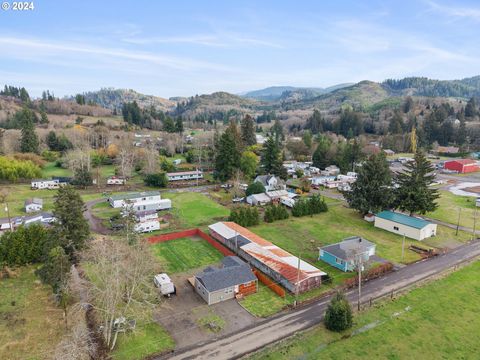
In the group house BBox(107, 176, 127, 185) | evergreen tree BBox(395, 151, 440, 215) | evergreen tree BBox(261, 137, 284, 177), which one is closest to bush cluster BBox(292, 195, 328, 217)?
evergreen tree BBox(395, 151, 440, 215)

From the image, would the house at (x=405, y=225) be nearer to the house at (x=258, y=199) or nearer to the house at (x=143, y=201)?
the house at (x=258, y=199)

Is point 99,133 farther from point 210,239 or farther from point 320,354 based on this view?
point 320,354

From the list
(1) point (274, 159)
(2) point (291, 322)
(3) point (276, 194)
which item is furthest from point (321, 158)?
(2) point (291, 322)

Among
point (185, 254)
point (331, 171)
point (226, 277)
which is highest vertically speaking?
point (331, 171)

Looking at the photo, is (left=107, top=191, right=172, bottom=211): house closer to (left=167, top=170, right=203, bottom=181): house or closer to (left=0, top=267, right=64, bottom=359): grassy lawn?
(left=167, top=170, right=203, bottom=181): house

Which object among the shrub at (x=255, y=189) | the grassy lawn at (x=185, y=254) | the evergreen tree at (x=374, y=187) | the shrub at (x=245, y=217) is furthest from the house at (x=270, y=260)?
the evergreen tree at (x=374, y=187)

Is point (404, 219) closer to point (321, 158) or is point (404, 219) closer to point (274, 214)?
point (274, 214)

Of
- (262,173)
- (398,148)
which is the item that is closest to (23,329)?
(262,173)
